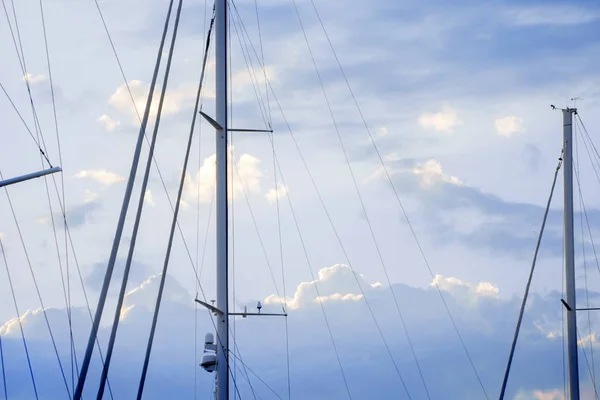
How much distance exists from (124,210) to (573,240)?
667 inches

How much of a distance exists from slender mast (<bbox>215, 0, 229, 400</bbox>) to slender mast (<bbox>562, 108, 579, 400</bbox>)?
1119 centimetres

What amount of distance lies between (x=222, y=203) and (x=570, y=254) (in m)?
12.6

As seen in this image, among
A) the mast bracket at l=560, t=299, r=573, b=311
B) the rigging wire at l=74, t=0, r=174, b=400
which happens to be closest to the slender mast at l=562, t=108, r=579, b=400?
the mast bracket at l=560, t=299, r=573, b=311

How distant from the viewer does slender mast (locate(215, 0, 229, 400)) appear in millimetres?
32406

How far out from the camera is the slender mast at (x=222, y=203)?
32.4m

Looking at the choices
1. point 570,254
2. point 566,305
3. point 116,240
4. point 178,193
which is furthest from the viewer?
point 570,254

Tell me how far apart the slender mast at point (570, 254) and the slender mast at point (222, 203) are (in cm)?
1119

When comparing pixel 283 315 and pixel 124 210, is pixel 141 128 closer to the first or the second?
pixel 124 210

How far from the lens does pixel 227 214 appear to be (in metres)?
33.1

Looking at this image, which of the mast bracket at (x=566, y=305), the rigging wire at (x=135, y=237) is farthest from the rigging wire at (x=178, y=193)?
the mast bracket at (x=566, y=305)

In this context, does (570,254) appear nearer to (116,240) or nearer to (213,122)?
(213,122)

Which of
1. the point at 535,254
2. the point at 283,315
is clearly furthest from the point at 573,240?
the point at 283,315

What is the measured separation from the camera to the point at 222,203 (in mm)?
33062

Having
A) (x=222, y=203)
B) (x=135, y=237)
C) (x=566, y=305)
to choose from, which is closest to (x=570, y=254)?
(x=566, y=305)
